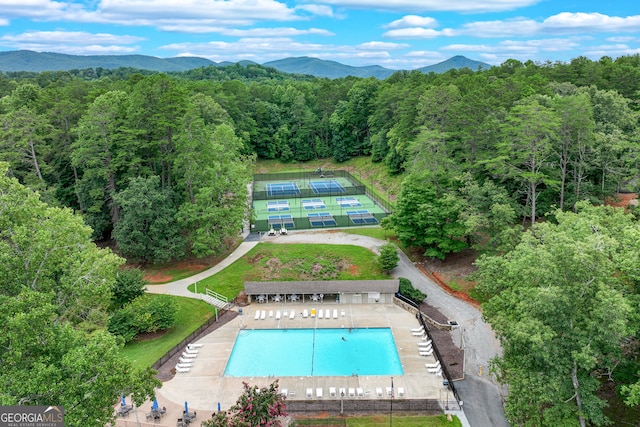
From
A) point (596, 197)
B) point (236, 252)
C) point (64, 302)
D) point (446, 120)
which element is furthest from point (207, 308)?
point (596, 197)

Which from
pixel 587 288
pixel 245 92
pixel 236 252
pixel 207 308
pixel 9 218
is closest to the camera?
pixel 9 218

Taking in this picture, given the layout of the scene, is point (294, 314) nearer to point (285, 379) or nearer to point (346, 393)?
point (285, 379)

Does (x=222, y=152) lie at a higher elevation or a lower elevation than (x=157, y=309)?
higher

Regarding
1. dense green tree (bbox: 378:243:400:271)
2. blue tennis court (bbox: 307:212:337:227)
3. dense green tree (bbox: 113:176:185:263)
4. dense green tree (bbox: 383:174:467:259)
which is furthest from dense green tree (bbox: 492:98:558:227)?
dense green tree (bbox: 113:176:185:263)

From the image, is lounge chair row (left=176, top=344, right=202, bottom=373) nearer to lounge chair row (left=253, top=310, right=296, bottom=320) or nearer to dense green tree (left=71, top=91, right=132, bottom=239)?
lounge chair row (left=253, top=310, right=296, bottom=320)

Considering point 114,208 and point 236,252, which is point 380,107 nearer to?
point 236,252

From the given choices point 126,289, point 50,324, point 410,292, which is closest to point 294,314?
point 410,292

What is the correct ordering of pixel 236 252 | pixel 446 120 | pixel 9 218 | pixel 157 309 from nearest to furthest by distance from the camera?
pixel 9 218 < pixel 157 309 < pixel 236 252 < pixel 446 120

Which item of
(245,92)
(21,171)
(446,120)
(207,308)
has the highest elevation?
(245,92)
